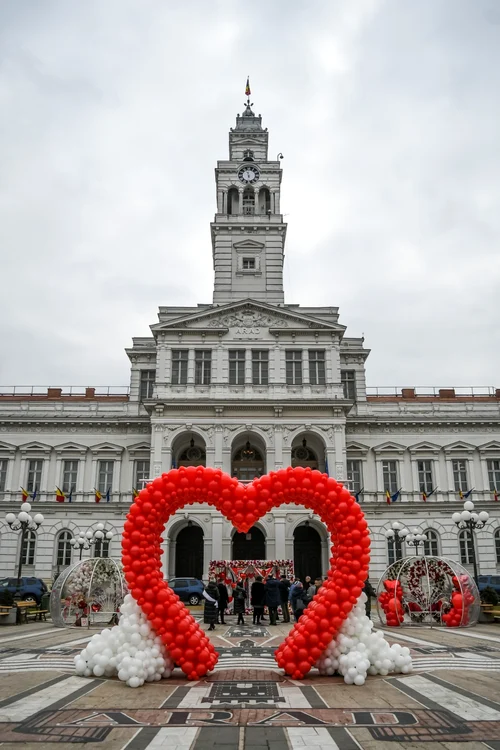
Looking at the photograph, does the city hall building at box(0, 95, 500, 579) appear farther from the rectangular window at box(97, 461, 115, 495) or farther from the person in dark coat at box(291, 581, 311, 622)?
the person in dark coat at box(291, 581, 311, 622)

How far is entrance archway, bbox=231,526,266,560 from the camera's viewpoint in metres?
37.8

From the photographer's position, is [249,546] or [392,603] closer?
[392,603]

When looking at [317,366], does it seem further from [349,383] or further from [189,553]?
[189,553]

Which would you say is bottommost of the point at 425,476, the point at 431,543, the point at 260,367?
the point at 431,543

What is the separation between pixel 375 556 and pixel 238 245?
22881 mm

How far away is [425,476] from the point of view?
3969 centimetres

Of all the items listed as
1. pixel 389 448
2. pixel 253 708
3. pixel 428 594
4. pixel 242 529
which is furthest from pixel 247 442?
pixel 253 708

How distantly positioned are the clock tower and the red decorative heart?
103 ft

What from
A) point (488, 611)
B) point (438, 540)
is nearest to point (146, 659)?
point (488, 611)

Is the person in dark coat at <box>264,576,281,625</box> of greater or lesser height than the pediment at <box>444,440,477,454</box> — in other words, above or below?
below

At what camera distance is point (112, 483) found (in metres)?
39.3

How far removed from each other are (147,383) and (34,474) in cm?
931

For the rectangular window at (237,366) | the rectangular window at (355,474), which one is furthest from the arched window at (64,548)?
the rectangular window at (355,474)

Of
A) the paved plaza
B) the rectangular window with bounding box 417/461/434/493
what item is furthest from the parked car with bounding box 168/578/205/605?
the paved plaza
